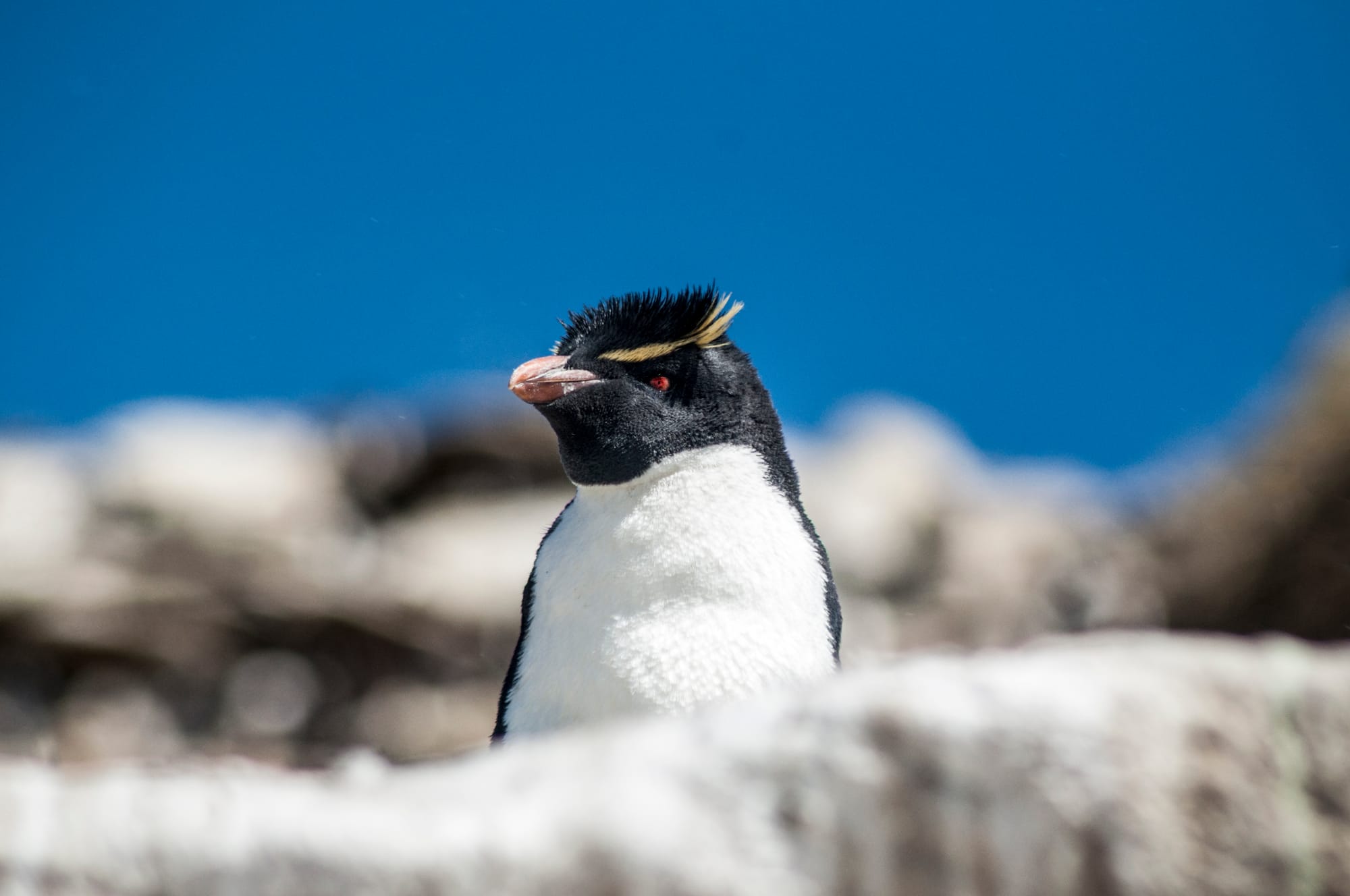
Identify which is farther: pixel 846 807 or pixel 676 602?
pixel 676 602

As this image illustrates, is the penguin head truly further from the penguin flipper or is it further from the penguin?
the penguin flipper

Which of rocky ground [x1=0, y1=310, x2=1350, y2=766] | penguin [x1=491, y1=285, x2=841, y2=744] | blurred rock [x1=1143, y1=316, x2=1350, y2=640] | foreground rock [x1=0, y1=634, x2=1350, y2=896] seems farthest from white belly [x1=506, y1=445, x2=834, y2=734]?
rocky ground [x1=0, y1=310, x2=1350, y2=766]

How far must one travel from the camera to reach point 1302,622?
233 inches

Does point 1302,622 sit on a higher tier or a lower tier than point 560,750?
higher

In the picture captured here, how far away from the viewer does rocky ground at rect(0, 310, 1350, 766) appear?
9508mm

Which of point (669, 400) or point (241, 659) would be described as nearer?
point (669, 400)

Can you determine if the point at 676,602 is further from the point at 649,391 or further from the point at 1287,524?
the point at 1287,524

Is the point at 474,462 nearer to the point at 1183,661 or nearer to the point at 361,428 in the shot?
the point at 361,428

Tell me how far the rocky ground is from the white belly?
6.21m

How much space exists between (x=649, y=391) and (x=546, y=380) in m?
0.24

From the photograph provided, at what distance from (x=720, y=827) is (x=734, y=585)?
3.86 ft

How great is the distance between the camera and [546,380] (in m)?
2.77

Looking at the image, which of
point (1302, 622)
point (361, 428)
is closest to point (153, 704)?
point (361, 428)

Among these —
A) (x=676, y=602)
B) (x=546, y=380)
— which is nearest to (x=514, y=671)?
(x=676, y=602)
